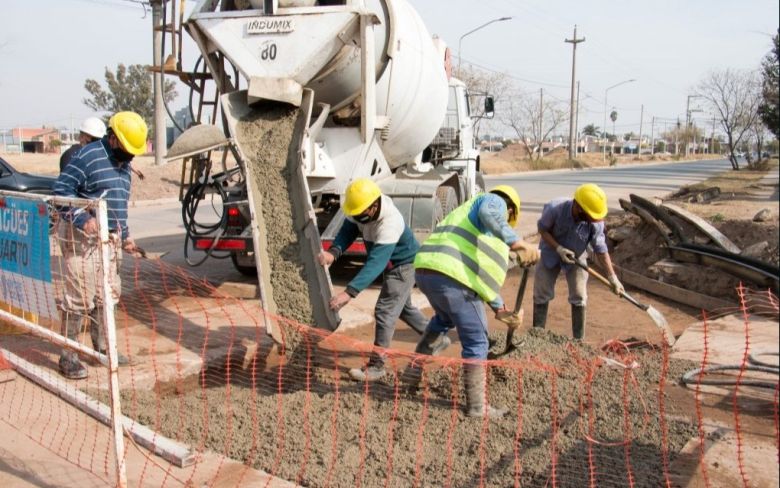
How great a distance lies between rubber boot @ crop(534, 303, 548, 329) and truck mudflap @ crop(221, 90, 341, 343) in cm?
191

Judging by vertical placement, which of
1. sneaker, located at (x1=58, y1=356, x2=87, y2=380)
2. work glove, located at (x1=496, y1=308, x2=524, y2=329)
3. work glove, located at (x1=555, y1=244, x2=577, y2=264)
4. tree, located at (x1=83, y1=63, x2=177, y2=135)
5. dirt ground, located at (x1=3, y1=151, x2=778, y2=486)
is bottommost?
dirt ground, located at (x1=3, y1=151, x2=778, y2=486)

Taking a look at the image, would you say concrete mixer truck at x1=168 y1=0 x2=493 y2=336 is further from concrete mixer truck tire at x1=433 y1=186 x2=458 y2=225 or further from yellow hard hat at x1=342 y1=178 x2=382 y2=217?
yellow hard hat at x1=342 y1=178 x2=382 y2=217

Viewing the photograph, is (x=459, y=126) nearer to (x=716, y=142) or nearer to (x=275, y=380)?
(x=275, y=380)

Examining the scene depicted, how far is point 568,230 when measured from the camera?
5.81m

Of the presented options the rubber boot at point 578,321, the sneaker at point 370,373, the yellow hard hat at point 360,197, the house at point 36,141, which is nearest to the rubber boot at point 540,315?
the rubber boot at point 578,321

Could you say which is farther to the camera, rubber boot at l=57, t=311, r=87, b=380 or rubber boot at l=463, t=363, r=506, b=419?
rubber boot at l=57, t=311, r=87, b=380

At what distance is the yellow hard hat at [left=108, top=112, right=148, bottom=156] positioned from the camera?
4.81 meters

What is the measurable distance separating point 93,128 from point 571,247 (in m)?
4.40

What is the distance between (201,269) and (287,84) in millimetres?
3651

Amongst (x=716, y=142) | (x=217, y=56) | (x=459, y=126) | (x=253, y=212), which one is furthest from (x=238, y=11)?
(x=716, y=142)

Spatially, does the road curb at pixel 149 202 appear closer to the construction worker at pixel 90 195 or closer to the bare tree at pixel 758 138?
the construction worker at pixel 90 195

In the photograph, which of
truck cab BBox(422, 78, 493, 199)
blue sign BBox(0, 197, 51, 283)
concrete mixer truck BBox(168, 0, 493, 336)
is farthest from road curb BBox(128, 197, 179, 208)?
blue sign BBox(0, 197, 51, 283)

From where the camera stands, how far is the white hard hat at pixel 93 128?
6094mm

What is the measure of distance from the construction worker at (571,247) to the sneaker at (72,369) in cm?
377
